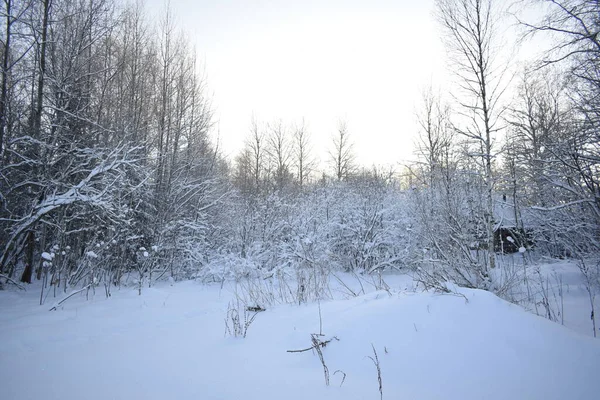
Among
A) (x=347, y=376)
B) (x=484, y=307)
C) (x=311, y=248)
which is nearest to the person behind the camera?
(x=347, y=376)

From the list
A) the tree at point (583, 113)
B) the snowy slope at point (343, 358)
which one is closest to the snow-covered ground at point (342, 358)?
the snowy slope at point (343, 358)

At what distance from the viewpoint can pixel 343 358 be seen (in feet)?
7.77

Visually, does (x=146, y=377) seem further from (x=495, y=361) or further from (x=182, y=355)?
(x=495, y=361)

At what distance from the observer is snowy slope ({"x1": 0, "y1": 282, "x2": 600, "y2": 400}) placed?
1937 millimetres

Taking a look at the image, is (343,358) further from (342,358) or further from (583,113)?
(583,113)

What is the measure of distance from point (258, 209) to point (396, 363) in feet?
29.5

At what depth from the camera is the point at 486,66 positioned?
8.91m

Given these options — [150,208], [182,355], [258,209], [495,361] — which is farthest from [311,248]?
[495,361]

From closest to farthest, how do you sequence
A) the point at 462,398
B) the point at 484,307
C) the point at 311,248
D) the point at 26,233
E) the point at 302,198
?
the point at 462,398, the point at 484,307, the point at 26,233, the point at 311,248, the point at 302,198

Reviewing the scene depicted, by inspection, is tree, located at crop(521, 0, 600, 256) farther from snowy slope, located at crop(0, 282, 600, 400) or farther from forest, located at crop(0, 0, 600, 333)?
snowy slope, located at crop(0, 282, 600, 400)

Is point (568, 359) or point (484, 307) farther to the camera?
point (484, 307)

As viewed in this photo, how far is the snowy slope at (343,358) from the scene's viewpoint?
194 centimetres

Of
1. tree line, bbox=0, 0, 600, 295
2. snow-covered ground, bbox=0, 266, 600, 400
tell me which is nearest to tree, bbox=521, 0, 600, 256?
tree line, bbox=0, 0, 600, 295

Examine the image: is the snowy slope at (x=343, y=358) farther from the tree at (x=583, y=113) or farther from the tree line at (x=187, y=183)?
the tree at (x=583, y=113)
